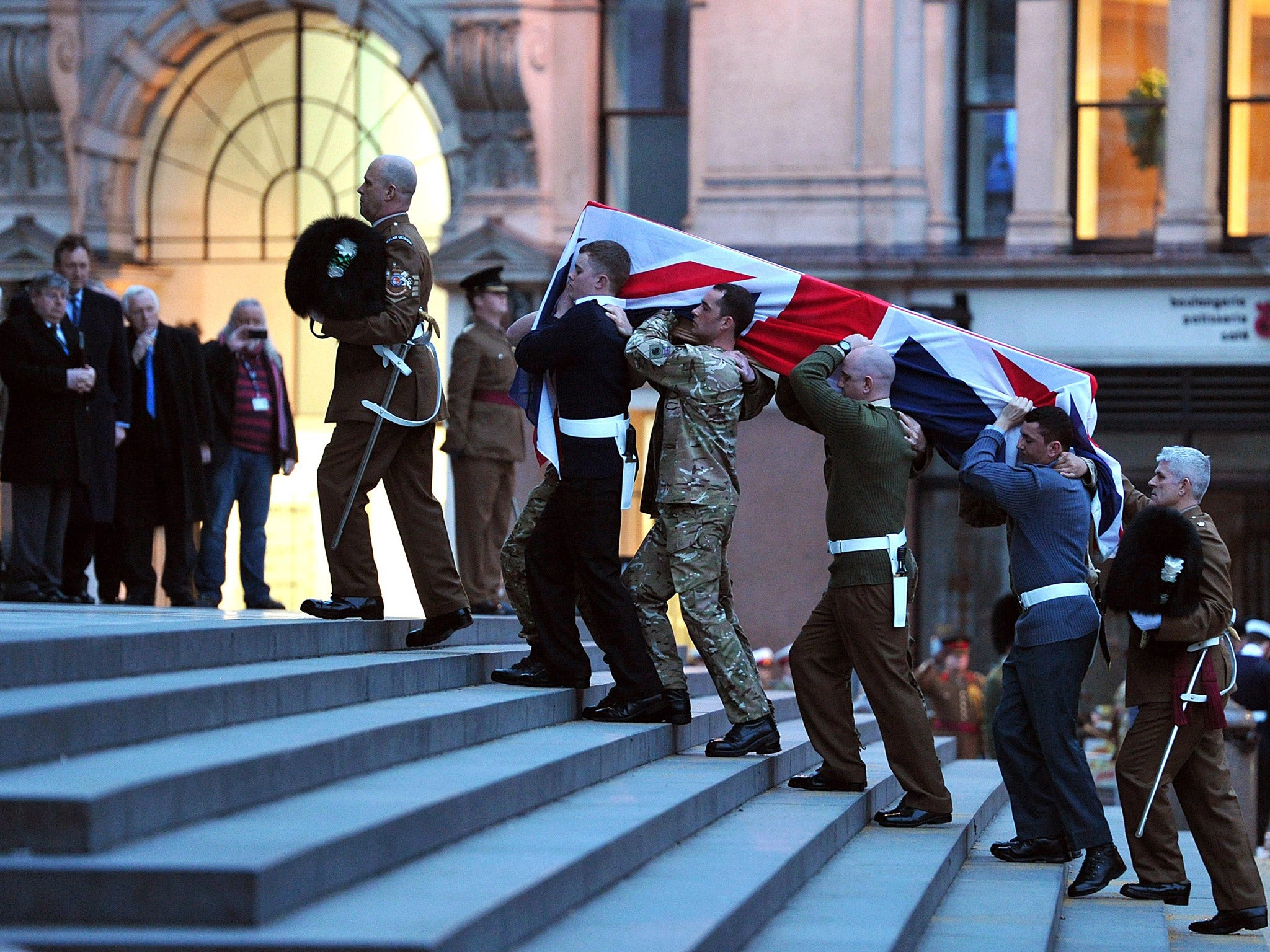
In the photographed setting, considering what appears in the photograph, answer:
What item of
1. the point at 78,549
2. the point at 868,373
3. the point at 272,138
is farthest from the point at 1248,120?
the point at 78,549

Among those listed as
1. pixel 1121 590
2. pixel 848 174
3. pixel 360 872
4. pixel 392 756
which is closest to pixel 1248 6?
pixel 848 174

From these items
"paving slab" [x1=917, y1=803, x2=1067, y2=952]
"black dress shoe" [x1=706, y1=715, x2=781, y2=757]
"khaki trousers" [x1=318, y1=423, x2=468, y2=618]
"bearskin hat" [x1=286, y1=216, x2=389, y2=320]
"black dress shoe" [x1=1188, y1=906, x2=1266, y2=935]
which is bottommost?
"black dress shoe" [x1=1188, y1=906, x2=1266, y2=935]

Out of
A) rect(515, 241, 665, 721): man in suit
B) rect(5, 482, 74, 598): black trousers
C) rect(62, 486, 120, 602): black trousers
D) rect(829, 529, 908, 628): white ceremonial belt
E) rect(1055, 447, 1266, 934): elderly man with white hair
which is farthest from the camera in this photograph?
rect(62, 486, 120, 602): black trousers

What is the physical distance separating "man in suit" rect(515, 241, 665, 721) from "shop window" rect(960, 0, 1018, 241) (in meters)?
11.4

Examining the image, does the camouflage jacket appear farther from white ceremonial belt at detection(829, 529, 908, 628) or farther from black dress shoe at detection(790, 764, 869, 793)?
black dress shoe at detection(790, 764, 869, 793)

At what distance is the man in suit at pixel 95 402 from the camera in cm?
1126

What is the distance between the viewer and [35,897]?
4.75 m

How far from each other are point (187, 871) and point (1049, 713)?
4435mm

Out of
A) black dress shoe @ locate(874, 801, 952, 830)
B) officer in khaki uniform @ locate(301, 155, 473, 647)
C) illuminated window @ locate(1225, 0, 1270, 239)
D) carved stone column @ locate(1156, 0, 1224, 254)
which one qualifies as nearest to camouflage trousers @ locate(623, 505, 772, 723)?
black dress shoe @ locate(874, 801, 952, 830)

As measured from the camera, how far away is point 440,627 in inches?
340

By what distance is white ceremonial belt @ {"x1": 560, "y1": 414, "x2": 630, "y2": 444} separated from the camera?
8336 mm

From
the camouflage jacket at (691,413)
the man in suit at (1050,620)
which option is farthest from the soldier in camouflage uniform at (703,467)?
the man in suit at (1050,620)

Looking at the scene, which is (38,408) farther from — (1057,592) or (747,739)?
(1057,592)

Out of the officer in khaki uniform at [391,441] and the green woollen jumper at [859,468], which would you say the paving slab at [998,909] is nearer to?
the green woollen jumper at [859,468]
